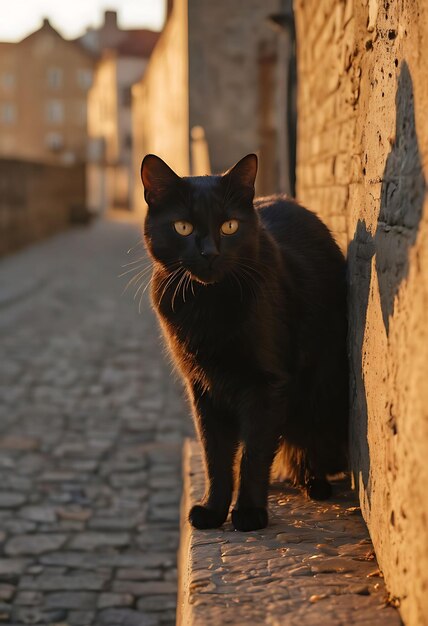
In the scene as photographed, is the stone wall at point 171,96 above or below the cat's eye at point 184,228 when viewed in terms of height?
above

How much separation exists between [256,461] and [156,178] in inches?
42.9

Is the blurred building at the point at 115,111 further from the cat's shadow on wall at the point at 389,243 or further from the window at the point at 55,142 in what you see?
the cat's shadow on wall at the point at 389,243

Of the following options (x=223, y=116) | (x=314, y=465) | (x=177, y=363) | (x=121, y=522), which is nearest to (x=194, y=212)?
(x=177, y=363)

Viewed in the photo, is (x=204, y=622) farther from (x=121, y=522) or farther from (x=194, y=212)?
(x=121, y=522)

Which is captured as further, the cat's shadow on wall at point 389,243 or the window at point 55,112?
the window at point 55,112

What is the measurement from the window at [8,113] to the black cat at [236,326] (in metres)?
58.4

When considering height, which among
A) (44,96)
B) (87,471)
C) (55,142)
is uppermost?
(44,96)

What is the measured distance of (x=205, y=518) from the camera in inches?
118

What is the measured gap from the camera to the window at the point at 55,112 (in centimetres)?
5831

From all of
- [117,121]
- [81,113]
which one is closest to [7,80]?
[81,113]

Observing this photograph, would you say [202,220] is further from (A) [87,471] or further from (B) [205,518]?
(A) [87,471]

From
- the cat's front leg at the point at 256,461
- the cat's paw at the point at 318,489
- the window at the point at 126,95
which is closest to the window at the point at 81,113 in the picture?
the window at the point at 126,95

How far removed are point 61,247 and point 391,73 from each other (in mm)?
18586

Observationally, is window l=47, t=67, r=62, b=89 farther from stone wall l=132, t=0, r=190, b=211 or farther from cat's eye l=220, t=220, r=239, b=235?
cat's eye l=220, t=220, r=239, b=235
